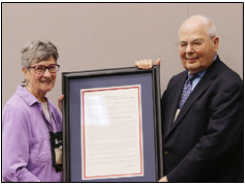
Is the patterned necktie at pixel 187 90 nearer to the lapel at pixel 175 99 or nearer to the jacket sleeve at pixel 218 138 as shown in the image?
the lapel at pixel 175 99

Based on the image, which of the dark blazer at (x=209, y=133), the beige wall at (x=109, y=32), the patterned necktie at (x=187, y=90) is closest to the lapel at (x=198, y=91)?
the dark blazer at (x=209, y=133)

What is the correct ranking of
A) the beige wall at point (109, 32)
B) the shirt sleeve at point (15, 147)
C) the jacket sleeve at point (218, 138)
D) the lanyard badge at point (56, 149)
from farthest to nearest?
1. the beige wall at point (109, 32)
2. the lanyard badge at point (56, 149)
3. the shirt sleeve at point (15, 147)
4. the jacket sleeve at point (218, 138)

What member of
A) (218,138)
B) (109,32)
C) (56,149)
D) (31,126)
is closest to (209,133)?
(218,138)

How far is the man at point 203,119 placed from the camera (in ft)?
5.64

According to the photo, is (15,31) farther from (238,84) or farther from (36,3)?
(238,84)

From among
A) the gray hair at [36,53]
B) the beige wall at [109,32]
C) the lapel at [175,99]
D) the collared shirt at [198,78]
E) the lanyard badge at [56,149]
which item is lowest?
the lanyard badge at [56,149]

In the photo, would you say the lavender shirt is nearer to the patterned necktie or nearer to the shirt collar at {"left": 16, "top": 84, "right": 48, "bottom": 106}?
the shirt collar at {"left": 16, "top": 84, "right": 48, "bottom": 106}

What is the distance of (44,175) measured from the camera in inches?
74.5

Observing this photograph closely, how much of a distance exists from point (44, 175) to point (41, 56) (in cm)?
80

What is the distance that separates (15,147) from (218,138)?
1.27 meters

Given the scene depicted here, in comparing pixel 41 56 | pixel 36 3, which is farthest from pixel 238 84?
pixel 36 3

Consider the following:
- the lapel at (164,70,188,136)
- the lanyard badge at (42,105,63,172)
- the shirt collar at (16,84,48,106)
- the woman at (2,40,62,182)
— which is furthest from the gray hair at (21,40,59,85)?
the lapel at (164,70,188,136)

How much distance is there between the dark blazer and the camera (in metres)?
1.71

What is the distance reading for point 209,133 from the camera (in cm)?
176
